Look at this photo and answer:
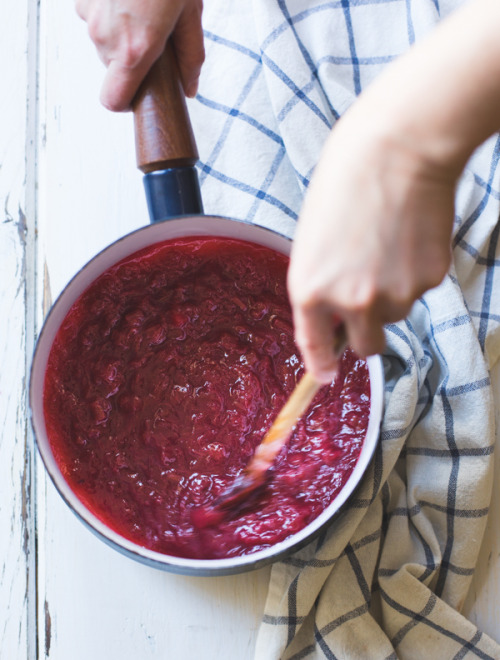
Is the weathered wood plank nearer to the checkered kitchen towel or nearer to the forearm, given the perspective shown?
the checkered kitchen towel

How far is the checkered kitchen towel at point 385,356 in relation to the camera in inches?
26.8

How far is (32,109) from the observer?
0.81 meters

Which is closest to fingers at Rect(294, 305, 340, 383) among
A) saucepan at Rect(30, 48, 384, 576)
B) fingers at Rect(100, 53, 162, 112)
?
saucepan at Rect(30, 48, 384, 576)

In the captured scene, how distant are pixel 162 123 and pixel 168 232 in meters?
0.10

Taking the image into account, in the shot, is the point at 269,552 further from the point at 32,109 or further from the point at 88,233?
the point at 32,109

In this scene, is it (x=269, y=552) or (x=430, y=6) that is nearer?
(x=269, y=552)

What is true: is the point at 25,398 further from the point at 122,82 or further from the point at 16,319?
the point at 122,82

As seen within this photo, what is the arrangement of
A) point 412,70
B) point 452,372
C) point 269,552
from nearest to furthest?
point 412,70 < point 269,552 < point 452,372

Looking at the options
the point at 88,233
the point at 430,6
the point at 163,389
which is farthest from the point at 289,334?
the point at 430,6

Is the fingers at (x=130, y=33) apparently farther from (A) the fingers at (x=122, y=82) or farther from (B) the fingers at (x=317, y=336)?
(B) the fingers at (x=317, y=336)

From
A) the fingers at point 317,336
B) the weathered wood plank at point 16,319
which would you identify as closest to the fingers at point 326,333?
the fingers at point 317,336

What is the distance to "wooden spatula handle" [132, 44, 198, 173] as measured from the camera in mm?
596

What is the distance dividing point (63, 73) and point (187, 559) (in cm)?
55

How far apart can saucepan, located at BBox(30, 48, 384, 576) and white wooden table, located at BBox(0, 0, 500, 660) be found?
0.36 feet
